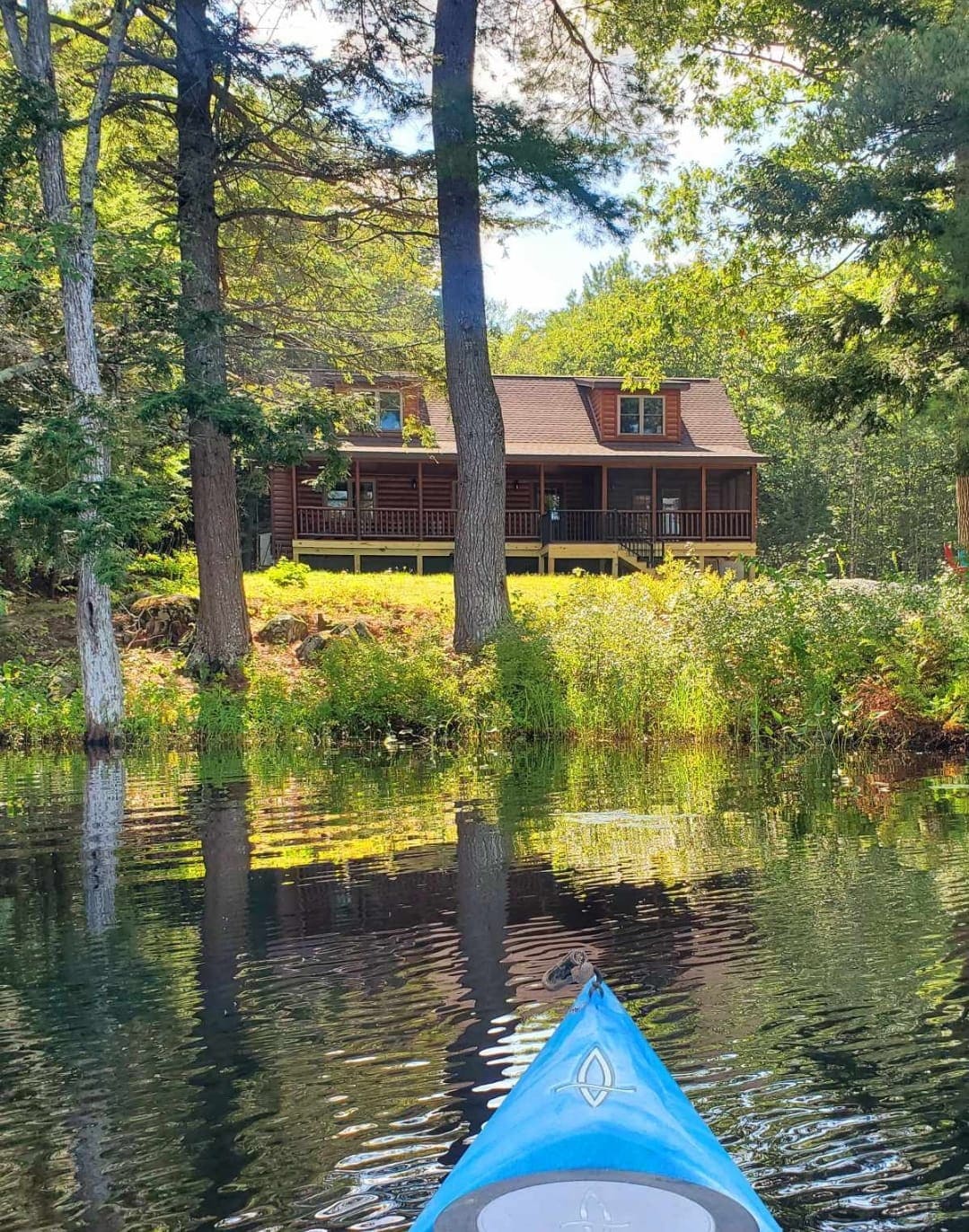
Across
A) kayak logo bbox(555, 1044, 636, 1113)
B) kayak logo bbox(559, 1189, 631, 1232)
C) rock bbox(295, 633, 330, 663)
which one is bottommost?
kayak logo bbox(559, 1189, 631, 1232)

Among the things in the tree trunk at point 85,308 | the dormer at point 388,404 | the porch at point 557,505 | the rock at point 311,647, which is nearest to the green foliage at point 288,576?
A: the rock at point 311,647

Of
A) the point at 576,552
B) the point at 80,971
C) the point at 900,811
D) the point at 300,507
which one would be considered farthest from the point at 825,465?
the point at 80,971

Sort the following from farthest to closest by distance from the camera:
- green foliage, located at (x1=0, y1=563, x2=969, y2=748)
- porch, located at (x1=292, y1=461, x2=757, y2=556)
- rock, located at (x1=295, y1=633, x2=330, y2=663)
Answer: porch, located at (x1=292, y1=461, x2=757, y2=556) < rock, located at (x1=295, y1=633, x2=330, y2=663) < green foliage, located at (x1=0, y1=563, x2=969, y2=748)

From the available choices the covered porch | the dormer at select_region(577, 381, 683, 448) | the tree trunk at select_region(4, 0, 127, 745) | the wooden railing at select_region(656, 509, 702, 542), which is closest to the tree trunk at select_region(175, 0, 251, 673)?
the tree trunk at select_region(4, 0, 127, 745)

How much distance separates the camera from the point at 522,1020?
15.0 ft

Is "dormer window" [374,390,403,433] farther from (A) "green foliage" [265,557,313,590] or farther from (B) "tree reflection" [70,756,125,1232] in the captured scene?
(B) "tree reflection" [70,756,125,1232]

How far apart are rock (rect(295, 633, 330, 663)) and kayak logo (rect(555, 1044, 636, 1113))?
16.1 metres

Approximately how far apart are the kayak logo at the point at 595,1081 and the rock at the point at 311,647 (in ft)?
52.8

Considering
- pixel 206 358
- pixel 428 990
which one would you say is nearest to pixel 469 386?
pixel 206 358

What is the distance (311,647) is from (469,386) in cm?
497

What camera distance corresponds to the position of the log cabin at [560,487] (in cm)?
3075

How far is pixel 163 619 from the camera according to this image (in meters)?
Answer: 19.8

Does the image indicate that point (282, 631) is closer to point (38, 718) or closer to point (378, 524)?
point (38, 718)

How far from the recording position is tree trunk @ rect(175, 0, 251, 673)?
17297mm
